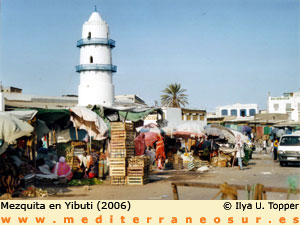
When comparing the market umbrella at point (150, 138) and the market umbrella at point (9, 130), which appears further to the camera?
the market umbrella at point (150, 138)

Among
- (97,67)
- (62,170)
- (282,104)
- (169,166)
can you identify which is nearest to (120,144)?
(62,170)

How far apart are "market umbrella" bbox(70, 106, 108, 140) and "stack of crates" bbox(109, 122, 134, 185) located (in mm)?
2133

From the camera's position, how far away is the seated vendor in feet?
50.4

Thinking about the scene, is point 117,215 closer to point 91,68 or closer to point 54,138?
point 54,138

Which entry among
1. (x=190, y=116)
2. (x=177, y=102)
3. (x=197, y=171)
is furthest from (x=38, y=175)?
(x=177, y=102)

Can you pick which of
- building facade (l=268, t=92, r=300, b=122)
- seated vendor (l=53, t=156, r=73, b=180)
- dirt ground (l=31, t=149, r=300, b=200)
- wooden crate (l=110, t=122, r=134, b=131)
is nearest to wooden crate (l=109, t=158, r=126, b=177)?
dirt ground (l=31, t=149, r=300, b=200)

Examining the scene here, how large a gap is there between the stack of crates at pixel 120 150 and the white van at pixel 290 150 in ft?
33.1

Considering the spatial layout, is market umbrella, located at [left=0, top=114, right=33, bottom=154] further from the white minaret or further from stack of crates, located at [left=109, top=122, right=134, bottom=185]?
the white minaret

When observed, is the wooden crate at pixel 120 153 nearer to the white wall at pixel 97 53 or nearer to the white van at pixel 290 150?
the white van at pixel 290 150

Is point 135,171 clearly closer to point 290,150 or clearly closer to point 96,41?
point 290,150

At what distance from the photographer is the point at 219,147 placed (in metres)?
25.1

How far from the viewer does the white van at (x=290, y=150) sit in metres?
22.2

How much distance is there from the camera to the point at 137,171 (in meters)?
14.9

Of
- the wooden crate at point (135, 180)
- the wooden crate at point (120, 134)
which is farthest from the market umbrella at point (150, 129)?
the wooden crate at point (135, 180)
